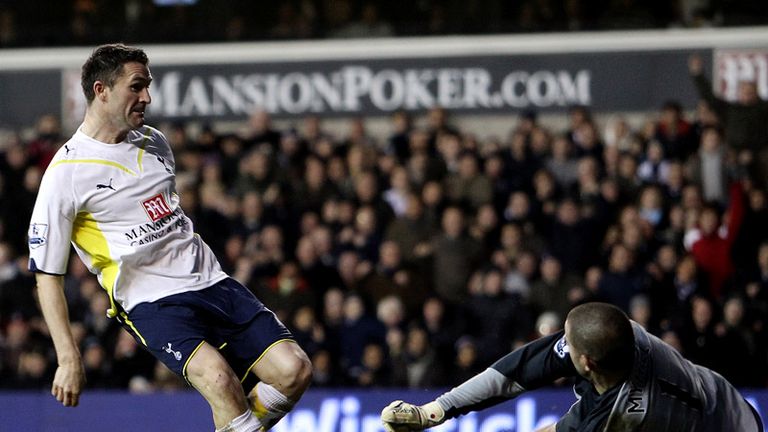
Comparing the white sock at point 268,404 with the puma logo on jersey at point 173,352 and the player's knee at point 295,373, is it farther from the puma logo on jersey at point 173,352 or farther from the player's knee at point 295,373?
the puma logo on jersey at point 173,352

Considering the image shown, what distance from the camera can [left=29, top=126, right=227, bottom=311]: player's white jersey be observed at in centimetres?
598

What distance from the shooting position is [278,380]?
244 inches

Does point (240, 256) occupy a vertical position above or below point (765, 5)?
below

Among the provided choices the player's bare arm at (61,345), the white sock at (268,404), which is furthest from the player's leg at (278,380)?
the player's bare arm at (61,345)

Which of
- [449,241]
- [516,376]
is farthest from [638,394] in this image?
[449,241]

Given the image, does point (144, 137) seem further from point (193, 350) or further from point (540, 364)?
point (540, 364)

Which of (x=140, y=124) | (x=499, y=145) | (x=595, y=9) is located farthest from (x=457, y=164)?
(x=140, y=124)

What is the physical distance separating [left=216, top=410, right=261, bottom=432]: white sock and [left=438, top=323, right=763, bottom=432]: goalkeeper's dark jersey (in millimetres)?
914

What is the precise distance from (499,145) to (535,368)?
854 centimetres

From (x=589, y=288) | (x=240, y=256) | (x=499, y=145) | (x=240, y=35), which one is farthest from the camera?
(x=240, y=35)

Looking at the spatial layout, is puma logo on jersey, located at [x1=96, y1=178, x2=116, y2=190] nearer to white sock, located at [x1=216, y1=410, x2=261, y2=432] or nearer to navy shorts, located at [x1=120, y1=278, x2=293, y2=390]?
navy shorts, located at [x1=120, y1=278, x2=293, y2=390]

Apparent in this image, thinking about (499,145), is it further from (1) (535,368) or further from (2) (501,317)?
(1) (535,368)

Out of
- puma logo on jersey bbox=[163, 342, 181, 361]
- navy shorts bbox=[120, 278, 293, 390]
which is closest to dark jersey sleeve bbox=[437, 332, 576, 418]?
navy shorts bbox=[120, 278, 293, 390]

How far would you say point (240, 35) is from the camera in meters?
17.0
